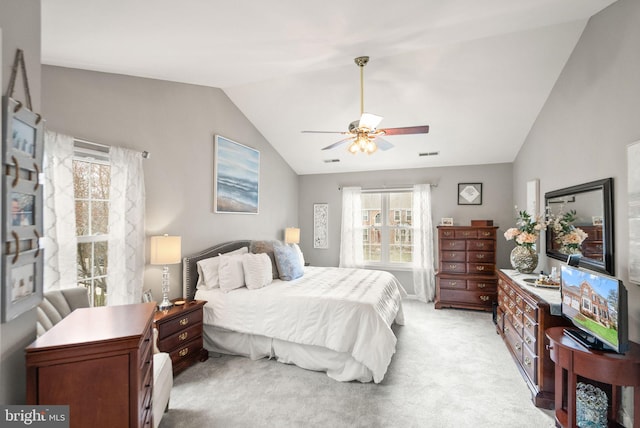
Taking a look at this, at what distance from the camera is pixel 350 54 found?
9.40ft

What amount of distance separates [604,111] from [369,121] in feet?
6.05

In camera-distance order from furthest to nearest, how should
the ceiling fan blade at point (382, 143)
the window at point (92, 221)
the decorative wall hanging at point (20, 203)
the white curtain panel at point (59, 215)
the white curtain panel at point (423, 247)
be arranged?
the white curtain panel at point (423, 247) < the ceiling fan blade at point (382, 143) < the window at point (92, 221) < the white curtain panel at point (59, 215) < the decorative wall hanging at point (20, 203)

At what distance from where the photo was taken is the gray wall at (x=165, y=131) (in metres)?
2.44

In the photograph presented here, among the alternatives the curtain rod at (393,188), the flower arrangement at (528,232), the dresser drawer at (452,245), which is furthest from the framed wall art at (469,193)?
the flower arrangement at (528,232)

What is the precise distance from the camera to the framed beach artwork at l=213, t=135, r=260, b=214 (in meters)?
3.99

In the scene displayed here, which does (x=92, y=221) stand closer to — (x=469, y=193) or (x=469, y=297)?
Answer: (x=469, y=297)

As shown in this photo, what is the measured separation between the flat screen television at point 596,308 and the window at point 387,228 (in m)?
3.47

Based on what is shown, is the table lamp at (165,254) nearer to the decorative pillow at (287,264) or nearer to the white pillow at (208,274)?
the white pillow at (208,274)

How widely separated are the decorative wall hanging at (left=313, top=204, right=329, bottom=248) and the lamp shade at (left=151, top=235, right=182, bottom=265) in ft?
11.7

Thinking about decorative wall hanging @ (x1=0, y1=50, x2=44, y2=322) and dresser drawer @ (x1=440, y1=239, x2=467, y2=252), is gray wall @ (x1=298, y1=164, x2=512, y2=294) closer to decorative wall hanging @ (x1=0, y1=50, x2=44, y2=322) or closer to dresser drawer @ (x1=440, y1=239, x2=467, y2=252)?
dresser drawer @ (x1=440, y1=239, x2=467, y2=252)

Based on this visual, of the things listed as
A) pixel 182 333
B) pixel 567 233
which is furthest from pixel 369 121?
pixel 182 333

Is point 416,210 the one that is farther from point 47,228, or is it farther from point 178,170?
point 47,228

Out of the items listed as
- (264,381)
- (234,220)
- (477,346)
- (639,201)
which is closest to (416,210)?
(477,346)

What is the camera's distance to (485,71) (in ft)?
10.7
